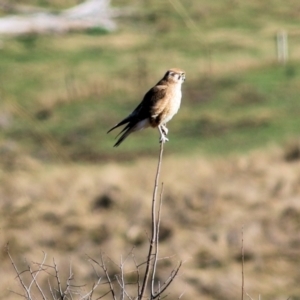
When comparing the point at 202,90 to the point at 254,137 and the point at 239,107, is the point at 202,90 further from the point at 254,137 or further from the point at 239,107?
the point at 254,137

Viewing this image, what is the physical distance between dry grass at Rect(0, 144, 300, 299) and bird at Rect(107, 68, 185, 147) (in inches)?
290

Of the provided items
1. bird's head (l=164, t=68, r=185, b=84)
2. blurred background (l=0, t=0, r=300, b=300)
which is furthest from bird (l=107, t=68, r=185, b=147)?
blurred background (l=0, t=0, r=300, b=300)

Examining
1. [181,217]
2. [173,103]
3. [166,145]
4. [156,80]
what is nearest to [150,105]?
[173,103]

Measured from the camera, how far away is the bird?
23.2 feet

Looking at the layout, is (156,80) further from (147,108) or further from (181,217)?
(147,108)

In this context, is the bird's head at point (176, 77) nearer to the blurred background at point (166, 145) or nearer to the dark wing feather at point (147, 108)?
the dark wing feather at point (147, 108)

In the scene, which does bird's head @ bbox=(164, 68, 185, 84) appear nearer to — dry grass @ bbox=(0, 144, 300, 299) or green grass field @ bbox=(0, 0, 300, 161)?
dry grass @ bbox=(0, 144, 300, 299)

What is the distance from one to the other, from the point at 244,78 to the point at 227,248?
336 inches

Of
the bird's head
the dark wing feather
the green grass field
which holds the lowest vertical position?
the green grass field

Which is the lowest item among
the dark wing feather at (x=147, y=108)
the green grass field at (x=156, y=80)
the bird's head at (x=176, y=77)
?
the green grass field at (x=156, y=80)

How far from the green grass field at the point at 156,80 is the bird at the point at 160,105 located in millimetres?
13042

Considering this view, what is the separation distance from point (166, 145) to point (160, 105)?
45.4ft

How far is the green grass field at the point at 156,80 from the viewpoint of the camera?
21.4m

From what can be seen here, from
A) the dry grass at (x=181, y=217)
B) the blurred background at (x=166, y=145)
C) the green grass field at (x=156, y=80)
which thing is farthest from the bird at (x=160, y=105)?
the green grass field at (x=156, y=80)
